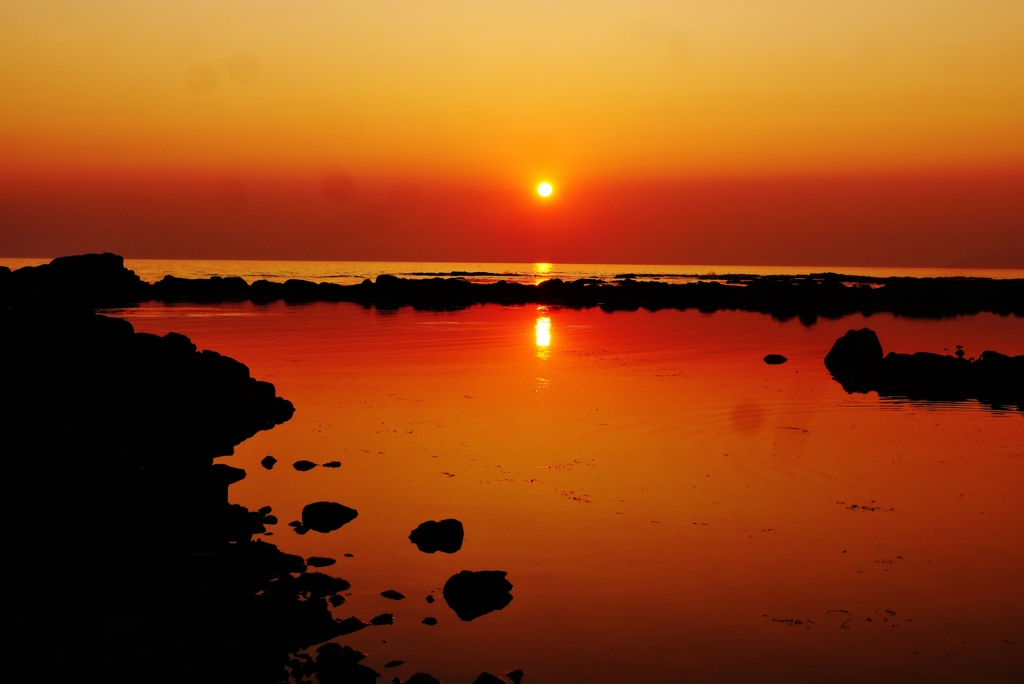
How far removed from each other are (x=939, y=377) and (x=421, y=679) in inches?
1177

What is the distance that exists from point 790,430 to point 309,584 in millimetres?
16189

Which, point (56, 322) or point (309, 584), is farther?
point (56, 322)

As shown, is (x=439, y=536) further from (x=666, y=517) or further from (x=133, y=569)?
(x=133, y=569)

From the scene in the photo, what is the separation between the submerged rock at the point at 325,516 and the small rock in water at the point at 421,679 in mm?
5870

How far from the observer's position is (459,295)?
102938 mm

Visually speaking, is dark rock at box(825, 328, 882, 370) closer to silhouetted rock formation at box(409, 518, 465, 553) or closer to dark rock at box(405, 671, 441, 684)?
silhouetted rock formation at box(409, 518, 465, 553)

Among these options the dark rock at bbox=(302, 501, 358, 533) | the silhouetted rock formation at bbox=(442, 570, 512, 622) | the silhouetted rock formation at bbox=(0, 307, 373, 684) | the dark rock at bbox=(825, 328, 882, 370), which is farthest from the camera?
the dark rock at bbox=(825, 328, 882, 370)

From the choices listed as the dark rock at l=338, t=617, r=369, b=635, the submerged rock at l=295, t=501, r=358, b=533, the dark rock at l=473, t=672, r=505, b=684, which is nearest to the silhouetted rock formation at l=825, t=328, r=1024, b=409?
the submerged rock at l=295, t=501, r=358, b=533

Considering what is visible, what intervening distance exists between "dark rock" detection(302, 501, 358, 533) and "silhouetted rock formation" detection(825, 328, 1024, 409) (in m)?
22.8

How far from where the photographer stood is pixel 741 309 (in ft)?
294

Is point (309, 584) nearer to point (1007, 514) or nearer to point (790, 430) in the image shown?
point (1007, 514)

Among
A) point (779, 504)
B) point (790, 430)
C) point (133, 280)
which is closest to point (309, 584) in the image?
point (779, 504)

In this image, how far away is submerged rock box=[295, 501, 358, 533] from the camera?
49.8ft

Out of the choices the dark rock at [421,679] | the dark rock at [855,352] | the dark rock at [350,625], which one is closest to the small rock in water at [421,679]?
the dark rock at [421,679]
